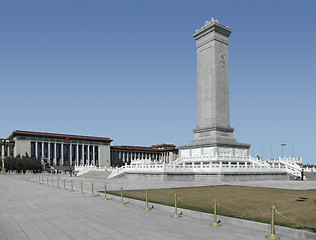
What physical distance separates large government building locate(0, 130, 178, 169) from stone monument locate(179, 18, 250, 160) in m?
69.1

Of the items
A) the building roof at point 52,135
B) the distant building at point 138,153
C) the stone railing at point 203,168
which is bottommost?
the distant building at point 138,153

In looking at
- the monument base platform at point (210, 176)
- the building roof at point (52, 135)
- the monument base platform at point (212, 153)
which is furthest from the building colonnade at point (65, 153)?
the monument base platform at point (210, 176)

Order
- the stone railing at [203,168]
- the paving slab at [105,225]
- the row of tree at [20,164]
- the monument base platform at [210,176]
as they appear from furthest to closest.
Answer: the row of tree at [20,164] → the stone railing at [203,168] → the monument base platform at [210,176] → the paving slab at [105,225]

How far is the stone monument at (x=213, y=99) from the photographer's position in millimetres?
60531

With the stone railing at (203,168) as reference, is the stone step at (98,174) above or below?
below

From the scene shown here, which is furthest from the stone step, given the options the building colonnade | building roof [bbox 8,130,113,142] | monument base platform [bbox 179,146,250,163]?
the building colonnade

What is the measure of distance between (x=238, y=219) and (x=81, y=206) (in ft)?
29.6

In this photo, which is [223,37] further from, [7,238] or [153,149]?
[153,149]

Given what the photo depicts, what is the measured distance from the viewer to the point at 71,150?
471 feet

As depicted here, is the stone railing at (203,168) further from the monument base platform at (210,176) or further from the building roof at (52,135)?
the building roof at (52,135)

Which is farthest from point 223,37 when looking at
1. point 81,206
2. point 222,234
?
point 222,234

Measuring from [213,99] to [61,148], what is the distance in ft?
316

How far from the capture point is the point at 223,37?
65375 mm

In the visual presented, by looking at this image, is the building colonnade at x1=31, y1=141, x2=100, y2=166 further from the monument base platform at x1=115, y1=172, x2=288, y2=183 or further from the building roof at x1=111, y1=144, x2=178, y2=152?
the monument base platform at x1=115, y1=172, x2=288, y2=183
